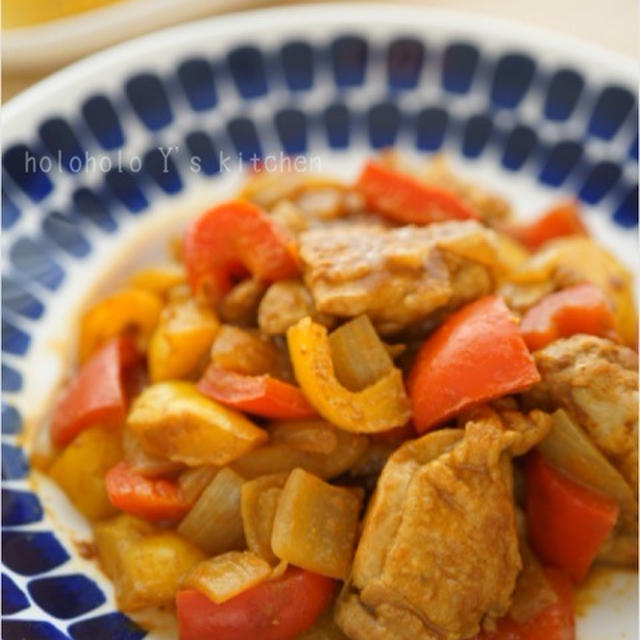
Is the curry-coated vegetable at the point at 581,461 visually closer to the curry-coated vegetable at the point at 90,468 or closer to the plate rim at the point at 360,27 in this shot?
the curry-coated vegetable at the point at 90,468

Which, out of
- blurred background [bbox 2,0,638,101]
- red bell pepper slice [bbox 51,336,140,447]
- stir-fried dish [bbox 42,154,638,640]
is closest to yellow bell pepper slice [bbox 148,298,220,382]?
stir-fried dish [bbox 42,154,638,640]

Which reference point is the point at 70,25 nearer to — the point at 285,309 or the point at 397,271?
the point at 285,309

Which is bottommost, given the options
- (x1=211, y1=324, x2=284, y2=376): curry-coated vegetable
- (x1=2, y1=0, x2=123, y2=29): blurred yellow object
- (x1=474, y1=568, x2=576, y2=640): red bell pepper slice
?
(x1=474, y1=568, x2=576, y2=640): red bell pepper slice

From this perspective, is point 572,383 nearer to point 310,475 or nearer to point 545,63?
point 310,475

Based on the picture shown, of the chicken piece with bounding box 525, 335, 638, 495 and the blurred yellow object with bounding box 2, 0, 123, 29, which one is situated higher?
Result: the blurred yellow object with bounding box 2, 0, 123, 29

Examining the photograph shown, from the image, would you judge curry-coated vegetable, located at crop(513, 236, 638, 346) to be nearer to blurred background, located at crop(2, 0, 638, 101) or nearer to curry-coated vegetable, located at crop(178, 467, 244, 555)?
curry-coated vegetable, located at crop(178, 467, 244, 555)

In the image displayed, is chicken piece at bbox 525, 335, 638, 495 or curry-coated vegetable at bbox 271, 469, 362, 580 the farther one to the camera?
chicken piece at bbox 525, 335, 638, 495
